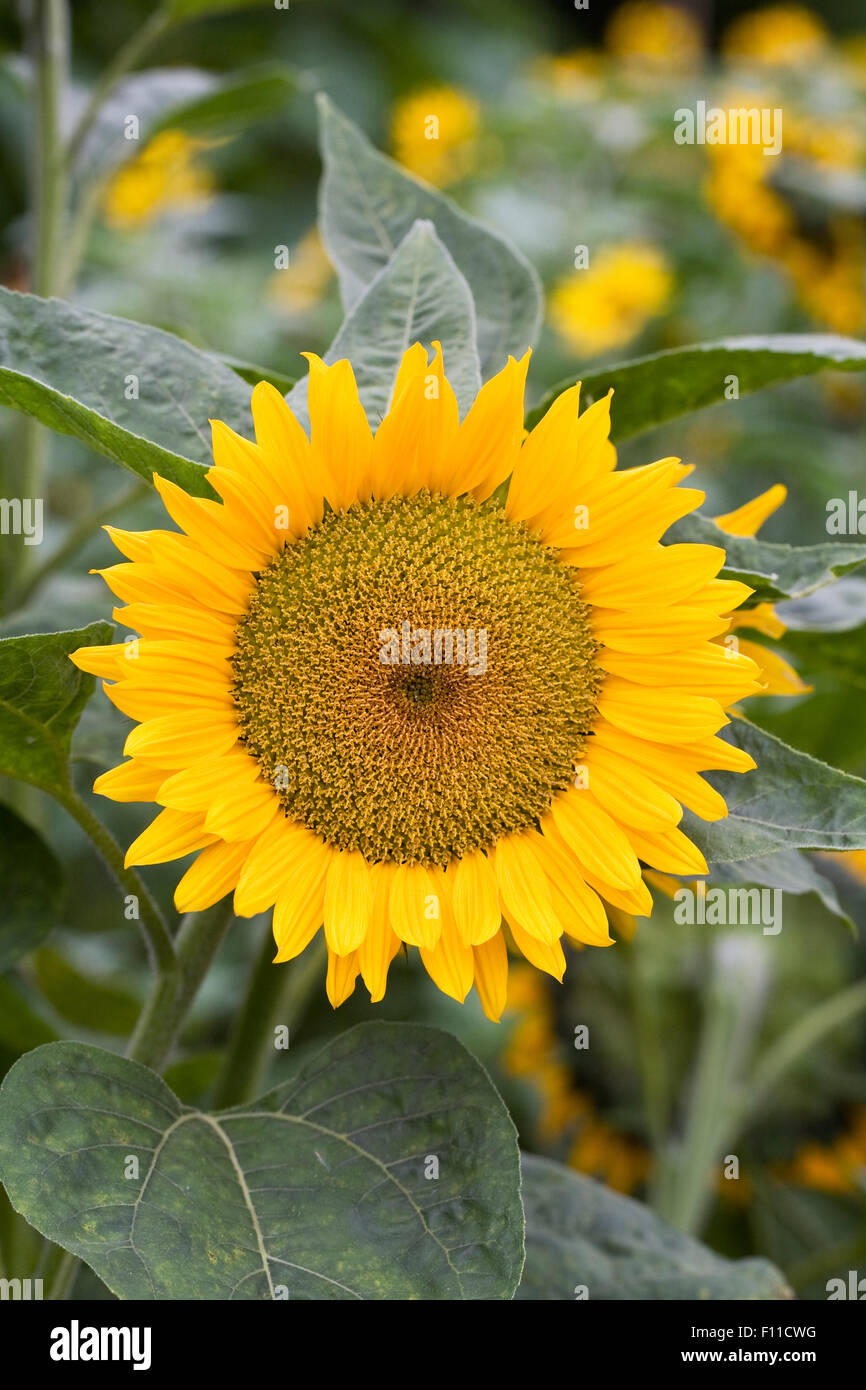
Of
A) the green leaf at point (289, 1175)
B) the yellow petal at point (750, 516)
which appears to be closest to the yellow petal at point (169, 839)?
the green leaf at point (289, 1175)

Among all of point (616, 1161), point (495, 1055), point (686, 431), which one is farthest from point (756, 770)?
point (686, 431)

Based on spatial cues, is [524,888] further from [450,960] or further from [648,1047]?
[648,1047]

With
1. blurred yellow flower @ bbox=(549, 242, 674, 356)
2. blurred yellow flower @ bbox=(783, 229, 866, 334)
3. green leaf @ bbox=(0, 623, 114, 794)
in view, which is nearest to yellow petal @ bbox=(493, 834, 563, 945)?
green leaf @ bbox=(0, 623, 114, 794)

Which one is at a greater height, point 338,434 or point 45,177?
point 45,177

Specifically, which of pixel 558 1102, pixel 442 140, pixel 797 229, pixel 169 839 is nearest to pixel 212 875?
pixel 169 839

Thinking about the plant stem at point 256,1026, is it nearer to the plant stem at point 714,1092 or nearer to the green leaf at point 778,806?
the green leaf at point 778,806

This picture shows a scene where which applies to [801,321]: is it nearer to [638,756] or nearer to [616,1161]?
[616,1161]
